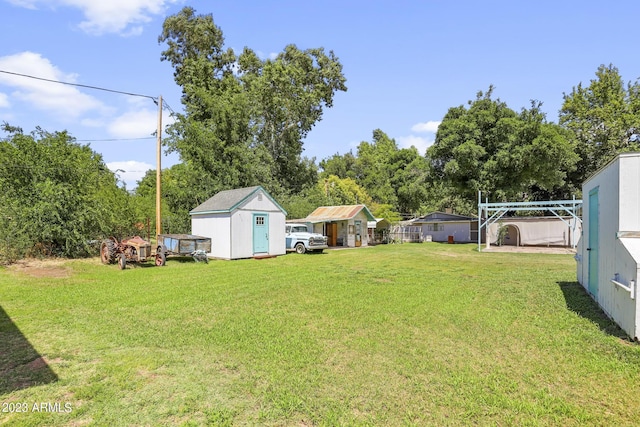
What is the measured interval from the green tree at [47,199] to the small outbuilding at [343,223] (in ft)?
44.8

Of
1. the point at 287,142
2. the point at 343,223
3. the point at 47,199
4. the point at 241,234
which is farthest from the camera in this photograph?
the point at 287,142

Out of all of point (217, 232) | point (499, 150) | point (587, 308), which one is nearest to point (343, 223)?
point (217, 232)

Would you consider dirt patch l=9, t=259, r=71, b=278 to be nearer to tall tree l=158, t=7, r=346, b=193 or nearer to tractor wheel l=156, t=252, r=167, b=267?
tractor wheel l=156, t=252, r=167, b=267

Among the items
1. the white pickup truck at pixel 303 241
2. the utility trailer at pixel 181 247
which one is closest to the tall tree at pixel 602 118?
the white pickup truck at pixel 303 241

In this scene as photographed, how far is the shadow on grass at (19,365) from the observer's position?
12.0ft

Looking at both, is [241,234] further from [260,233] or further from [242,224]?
[260,233]

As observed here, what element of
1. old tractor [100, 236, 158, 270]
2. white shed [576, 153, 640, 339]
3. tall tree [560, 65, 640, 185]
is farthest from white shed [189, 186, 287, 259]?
tall tree [560, 65, 640, 185]

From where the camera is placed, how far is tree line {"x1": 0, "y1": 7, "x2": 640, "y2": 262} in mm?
18213

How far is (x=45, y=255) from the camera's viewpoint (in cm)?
1439

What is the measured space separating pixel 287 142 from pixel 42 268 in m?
27.0

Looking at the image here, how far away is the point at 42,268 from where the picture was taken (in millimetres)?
12141

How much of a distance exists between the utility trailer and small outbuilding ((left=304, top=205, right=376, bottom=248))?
36.7 feet

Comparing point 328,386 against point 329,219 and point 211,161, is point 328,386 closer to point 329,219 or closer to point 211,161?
point 329,219

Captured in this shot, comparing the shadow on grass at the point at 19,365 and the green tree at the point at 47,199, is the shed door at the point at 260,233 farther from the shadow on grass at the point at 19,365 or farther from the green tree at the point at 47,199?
the shadow on grass at the point at 19,365
